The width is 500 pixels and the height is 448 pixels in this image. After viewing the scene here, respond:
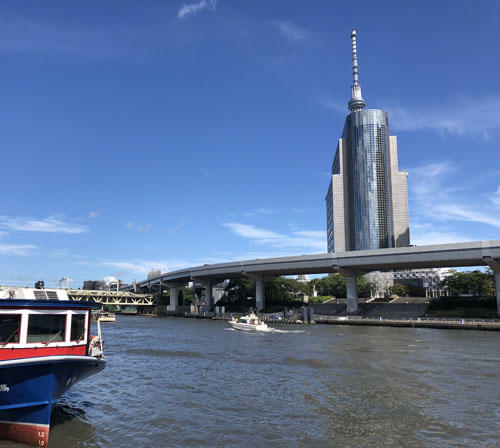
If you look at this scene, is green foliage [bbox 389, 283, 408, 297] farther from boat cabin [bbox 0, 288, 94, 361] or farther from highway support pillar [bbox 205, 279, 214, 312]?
boat cabin [bbox 0, 288, 94, 361]

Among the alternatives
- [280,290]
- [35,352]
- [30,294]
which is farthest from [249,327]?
[280,290]

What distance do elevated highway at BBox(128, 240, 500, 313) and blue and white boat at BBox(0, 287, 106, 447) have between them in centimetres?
7074

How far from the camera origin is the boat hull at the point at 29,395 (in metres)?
13.6

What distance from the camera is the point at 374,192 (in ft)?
627

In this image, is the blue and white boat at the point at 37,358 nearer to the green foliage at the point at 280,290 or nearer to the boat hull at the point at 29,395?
→ the boat hull at the point at 29,395

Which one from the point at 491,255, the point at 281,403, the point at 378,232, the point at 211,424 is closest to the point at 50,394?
the point at 211,424

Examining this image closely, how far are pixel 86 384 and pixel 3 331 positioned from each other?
10893 mm

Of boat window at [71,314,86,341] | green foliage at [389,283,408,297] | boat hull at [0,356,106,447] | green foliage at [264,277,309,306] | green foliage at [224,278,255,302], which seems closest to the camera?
boat hull at [0,356,106,447]

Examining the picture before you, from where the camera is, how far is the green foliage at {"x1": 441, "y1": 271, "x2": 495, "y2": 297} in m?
86.2

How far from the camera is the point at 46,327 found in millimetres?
15328

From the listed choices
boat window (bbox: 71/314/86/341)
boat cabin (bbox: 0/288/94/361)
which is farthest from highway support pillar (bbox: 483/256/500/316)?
boat cabin (bbox: 0/288/94/361)

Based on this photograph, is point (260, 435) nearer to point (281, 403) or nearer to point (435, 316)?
point (281, 403)

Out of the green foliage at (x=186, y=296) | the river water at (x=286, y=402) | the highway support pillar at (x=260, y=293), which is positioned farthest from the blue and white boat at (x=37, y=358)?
the green foliage at (x=186, y=296)

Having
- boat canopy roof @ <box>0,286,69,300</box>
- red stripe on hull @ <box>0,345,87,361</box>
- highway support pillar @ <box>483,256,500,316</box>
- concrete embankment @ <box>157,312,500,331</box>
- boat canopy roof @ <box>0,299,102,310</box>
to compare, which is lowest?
concrete embankment @ <box>157,312,500,331</box>
